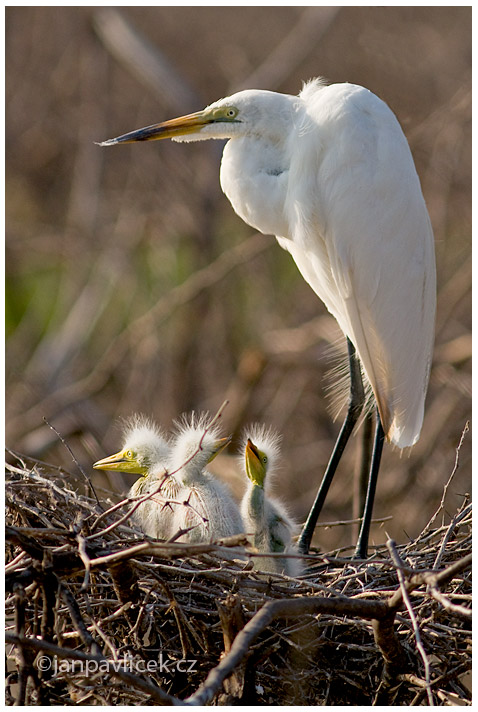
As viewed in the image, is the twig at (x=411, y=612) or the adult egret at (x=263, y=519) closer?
the twig at (x=411, y=612)

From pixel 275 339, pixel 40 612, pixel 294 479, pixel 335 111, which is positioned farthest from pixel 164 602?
pixel 294 479

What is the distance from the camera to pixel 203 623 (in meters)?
2.11

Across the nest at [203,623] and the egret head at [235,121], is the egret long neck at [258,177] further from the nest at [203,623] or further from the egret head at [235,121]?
the nest at [203,623]

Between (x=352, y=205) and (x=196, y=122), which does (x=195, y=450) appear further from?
(x=196, y=122)

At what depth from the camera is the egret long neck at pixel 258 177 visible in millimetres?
2602

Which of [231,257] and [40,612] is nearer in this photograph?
[40,612]

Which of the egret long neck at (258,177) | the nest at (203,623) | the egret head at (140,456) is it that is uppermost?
the egret long neck at (258,177)

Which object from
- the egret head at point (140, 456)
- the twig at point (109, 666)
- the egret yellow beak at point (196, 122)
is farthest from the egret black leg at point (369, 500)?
the twig at point (109, 666)

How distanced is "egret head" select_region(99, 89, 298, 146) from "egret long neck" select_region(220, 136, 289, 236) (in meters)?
0.04

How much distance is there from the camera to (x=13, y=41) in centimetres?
607

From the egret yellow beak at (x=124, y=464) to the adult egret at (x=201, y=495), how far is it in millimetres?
102

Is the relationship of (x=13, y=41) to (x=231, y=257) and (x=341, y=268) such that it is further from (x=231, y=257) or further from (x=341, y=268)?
(x=341, y=268)

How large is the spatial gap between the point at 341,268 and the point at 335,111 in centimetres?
44

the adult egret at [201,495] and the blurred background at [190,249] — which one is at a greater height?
the blurred background at [190,249]
